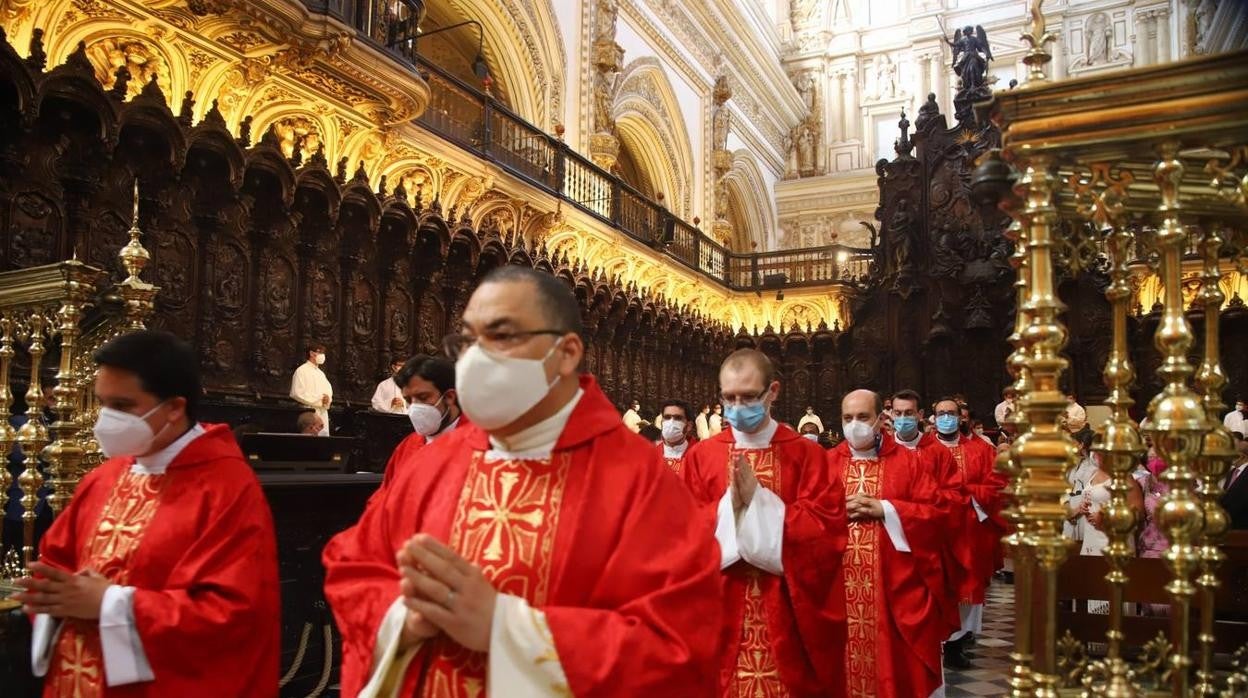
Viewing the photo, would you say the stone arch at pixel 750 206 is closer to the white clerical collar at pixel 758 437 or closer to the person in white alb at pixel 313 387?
the person in white alb at pixel 313 387

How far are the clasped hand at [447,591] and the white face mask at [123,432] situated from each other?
1.49 metres

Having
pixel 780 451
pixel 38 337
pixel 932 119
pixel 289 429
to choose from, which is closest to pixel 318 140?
pixel 289 429

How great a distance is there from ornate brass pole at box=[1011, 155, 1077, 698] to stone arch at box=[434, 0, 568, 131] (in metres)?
16.7

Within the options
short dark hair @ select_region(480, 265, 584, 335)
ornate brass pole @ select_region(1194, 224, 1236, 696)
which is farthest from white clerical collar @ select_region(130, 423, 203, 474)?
ornate brass pole @ select_region(1194, 224, 1236, 696)

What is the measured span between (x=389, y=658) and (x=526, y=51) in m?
17.6

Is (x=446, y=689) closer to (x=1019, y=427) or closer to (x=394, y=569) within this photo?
(x=394, y=569)

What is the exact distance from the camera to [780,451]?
463cm

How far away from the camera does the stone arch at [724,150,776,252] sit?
29.8m

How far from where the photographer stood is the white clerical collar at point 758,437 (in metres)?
4.62

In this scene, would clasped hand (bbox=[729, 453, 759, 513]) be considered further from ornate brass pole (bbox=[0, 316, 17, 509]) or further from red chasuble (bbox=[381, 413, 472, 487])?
ornate brass pole (bbox=[0, 316, 17, 509])

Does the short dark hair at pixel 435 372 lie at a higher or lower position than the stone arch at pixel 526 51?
lower

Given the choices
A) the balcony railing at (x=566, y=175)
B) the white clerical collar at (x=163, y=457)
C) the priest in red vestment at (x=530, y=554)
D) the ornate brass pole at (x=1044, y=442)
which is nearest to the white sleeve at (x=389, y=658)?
the priest in red vestment at (x=530, y=554)

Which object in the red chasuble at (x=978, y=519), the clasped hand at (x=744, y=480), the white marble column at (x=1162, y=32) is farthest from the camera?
the white marble column at (x=1162, y=32)

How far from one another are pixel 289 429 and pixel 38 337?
6.05 meters
